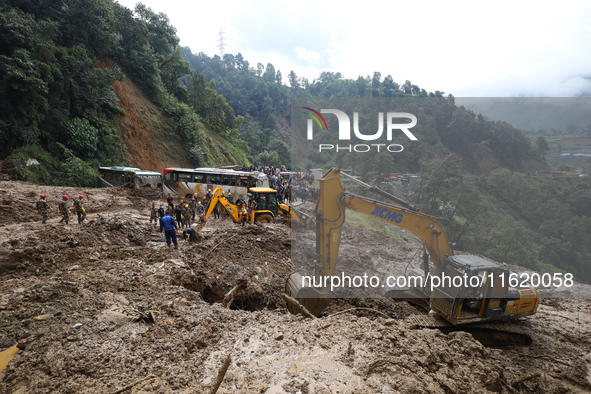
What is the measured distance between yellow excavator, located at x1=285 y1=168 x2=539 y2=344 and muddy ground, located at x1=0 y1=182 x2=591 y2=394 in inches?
27.2

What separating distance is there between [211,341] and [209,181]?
1785cm

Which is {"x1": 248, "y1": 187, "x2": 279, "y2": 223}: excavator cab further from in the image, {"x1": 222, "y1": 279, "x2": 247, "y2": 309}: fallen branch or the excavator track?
the excavator track

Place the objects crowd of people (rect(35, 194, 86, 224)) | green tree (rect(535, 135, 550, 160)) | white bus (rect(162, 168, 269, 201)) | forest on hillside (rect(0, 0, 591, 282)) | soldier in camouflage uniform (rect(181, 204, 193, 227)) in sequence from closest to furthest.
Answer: forest on hillside (rect(0, 0, 591, 282))
green tree (rect(535, 135, 550, 160))
crowd of people (rect(35, 194, 86, 224))
soldier in camouflage uniform (rect(181, 204, 193, 227))
white bus (rect(162, 168, 269, 201))

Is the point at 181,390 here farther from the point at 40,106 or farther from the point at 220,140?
the point at 220,140

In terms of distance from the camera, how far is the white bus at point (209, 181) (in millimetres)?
20250

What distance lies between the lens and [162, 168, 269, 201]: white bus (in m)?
20.2

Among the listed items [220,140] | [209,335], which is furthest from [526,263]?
[220,140]

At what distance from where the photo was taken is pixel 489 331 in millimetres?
5664

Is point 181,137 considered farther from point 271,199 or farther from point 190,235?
point 190,235

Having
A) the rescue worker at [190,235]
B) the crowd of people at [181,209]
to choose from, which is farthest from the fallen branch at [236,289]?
the rescue worker at [190,235]

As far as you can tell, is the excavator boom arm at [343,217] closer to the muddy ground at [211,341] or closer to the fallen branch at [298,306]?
the fallen branch at [298,306]

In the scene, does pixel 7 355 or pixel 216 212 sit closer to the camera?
pixel 7 355

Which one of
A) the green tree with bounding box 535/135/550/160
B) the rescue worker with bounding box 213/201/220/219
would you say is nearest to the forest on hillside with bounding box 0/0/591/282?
the green tree with bounding box 535/135/550/160

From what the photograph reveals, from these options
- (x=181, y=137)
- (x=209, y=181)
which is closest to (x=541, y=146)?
(x=209, y=181)
